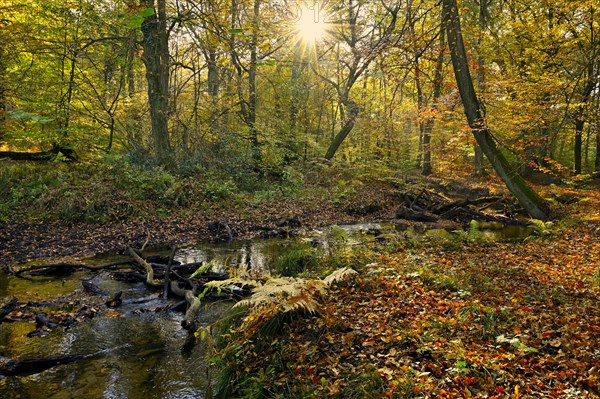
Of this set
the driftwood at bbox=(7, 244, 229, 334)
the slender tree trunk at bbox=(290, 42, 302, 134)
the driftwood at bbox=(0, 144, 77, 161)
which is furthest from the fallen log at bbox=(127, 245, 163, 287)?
the slender tree trunk at bbox=(290, 42, 302, 134)

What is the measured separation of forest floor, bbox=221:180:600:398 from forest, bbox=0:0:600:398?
3 centimetres

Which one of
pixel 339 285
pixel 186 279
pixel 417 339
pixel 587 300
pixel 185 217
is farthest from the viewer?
pixel 185 217

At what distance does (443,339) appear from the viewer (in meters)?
4.09

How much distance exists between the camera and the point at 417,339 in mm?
4188

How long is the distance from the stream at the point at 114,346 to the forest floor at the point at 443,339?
1086 millimetres

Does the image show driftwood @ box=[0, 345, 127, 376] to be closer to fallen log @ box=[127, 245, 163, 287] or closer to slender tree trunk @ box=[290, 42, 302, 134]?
fallen log @ box=[127, 245, 163, 287]

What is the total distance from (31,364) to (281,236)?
8.76 metres

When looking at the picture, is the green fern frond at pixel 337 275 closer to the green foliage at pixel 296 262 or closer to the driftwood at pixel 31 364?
the green foliage at pixel 296 262

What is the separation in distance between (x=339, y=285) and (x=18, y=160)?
1547 cm

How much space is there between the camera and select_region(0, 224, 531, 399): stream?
14.5 feet

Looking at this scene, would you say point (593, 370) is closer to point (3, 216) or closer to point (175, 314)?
point (175, 314)

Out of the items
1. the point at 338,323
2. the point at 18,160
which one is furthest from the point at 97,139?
the point at 338,323

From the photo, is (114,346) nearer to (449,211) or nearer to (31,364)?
(31,364)

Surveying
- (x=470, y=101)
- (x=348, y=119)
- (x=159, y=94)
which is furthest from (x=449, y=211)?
(x=159, y=94)
